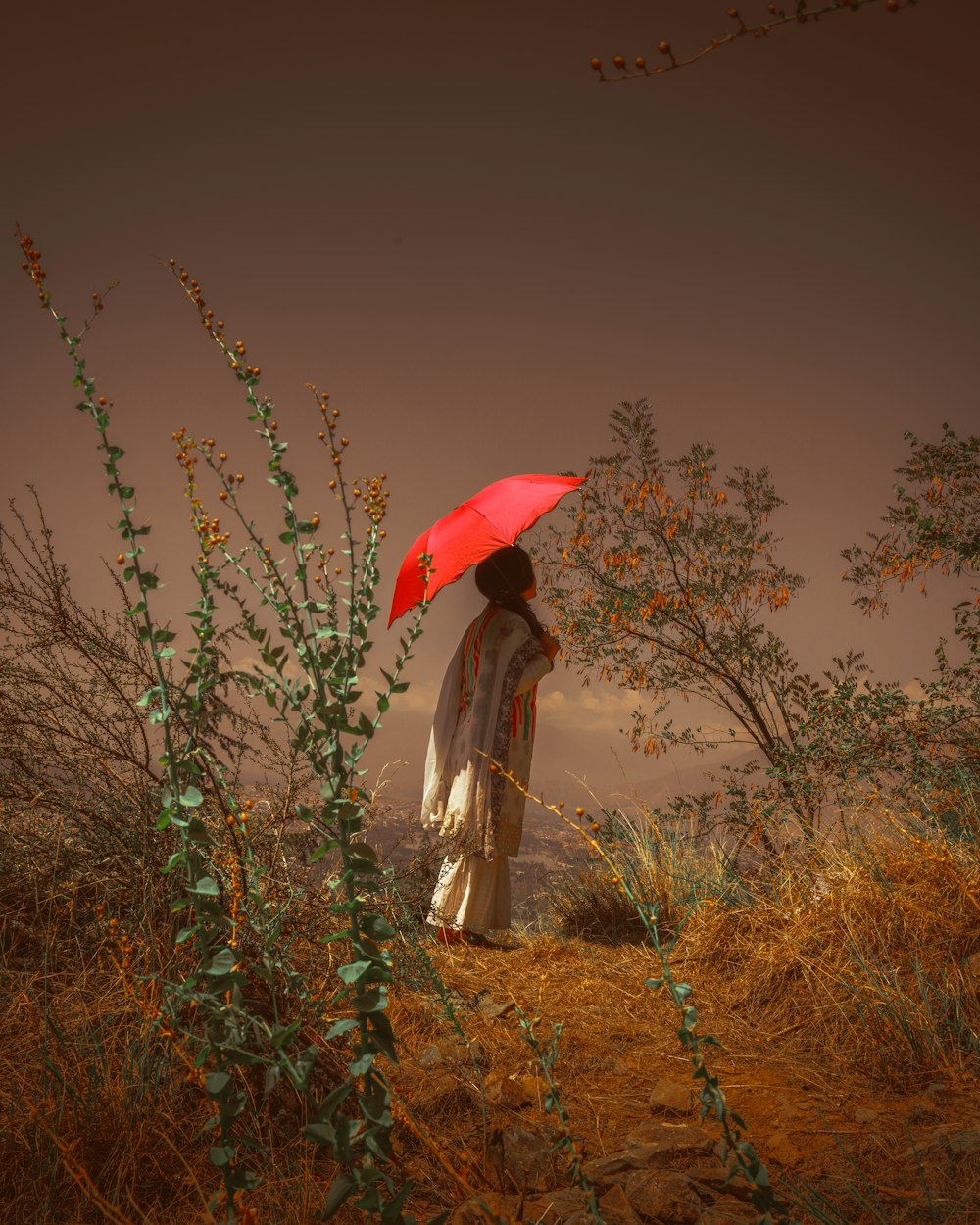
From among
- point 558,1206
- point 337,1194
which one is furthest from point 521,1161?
point 337,1194

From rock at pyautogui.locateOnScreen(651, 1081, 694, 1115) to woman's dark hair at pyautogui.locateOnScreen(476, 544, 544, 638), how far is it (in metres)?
3.13

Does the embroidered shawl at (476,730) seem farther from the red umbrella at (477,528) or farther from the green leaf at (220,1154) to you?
the green leaf at (220,1154)

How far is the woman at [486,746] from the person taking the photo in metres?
4.78

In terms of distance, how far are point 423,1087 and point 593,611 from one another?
4774 mm

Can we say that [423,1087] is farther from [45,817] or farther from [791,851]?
[791,851]

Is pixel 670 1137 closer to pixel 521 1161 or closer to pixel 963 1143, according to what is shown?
pixel 521 1161

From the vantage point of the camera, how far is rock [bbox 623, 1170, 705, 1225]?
168cm

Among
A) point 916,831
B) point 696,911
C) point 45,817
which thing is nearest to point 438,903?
point 696,911

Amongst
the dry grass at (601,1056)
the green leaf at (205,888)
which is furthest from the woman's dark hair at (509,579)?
the green leaf at (205,888)

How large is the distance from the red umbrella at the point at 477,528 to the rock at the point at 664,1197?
271cm

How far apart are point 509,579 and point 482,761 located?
1180 mm

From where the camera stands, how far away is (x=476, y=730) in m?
4.91

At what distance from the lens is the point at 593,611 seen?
22.2ft

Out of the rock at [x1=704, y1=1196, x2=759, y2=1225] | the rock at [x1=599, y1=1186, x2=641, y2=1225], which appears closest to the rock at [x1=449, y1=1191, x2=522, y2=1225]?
the rock at [x1=599, y1=1186, x2=641, y2=1225]
